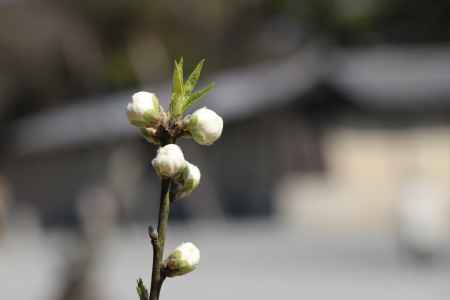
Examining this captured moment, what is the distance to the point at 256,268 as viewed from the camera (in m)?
17.0

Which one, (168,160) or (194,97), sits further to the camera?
(194,97)

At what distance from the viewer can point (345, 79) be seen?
2681cm

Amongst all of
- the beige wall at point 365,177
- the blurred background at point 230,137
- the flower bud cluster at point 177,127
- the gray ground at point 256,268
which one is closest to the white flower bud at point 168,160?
the flower bud cluster at point 177,127

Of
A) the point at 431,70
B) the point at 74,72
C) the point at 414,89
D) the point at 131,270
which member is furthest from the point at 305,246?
the point at 74,72

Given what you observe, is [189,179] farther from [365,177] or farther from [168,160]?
[365,177]

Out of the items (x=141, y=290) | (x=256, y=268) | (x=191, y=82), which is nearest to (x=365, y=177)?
(x=256, y=268)

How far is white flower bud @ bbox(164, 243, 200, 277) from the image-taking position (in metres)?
1.44

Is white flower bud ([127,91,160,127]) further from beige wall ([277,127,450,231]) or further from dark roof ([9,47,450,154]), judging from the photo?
beige wall ([277,127,450,231])

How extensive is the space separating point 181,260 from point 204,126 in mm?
194

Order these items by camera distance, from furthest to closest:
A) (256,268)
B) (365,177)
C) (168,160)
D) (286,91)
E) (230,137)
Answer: (230,137), (286,91), (365,177), (256,268), (168,160)

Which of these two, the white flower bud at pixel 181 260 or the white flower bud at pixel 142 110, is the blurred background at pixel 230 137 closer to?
the white flower bud at pixel 181 260

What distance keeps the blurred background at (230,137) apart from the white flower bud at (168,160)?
1718 cm

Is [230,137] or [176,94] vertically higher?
[230,137]

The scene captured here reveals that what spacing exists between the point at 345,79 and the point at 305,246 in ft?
24.3
